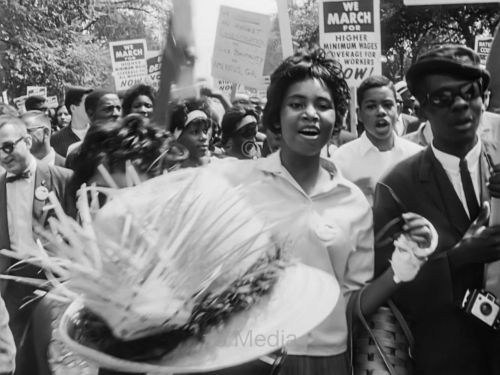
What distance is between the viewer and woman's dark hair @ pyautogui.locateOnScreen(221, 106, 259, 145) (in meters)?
5.14

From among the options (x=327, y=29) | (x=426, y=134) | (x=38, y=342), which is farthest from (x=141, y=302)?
(x=327, y=29)

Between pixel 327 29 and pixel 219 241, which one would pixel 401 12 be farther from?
pixel 219 241

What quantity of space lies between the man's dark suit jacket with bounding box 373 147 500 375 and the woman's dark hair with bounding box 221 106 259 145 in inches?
86.2

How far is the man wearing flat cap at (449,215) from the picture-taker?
2.95 meters

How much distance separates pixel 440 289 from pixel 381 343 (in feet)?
0.90

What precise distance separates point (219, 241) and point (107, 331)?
0.33 m

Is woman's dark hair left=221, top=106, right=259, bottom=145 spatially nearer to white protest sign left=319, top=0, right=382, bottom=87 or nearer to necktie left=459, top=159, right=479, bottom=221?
white protest sign left=319, top=0, right=382, bottom=87

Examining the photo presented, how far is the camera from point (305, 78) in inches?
118

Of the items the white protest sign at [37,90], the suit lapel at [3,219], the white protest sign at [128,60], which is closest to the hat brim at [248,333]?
the suit lapel at [3,219]

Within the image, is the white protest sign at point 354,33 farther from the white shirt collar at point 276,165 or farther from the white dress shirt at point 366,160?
the white shirt collar at point 276,165

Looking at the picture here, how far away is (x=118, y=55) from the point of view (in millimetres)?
11016

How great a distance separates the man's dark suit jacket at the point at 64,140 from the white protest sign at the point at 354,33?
243 centimetres

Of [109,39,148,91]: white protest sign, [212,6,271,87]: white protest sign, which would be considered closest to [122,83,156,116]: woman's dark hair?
[212,6,271,87]: white protest sign

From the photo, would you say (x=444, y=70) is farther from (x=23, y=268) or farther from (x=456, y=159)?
(x=23, y=268)
